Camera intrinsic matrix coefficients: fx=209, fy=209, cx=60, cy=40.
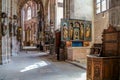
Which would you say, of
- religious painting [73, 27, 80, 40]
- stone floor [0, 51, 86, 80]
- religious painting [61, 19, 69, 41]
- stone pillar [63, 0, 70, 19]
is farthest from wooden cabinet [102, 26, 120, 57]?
stone pillar [63, 0, 70, 19]

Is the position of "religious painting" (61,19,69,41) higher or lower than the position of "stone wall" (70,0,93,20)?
lower

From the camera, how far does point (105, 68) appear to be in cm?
597

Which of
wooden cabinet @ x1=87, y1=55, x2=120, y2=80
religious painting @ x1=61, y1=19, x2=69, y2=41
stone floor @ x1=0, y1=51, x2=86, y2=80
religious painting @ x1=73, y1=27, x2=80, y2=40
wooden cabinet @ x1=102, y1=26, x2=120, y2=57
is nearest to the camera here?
wooden cabinet @ x1=87, y1=55, x2=120, y2=80

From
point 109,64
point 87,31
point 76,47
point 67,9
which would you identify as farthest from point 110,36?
point 67,9

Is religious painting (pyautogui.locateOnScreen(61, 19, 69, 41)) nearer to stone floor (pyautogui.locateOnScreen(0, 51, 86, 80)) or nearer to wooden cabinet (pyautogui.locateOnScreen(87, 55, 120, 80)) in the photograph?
stone floor (pyautogui.locateOnScreen(0, 51, 86, 80))

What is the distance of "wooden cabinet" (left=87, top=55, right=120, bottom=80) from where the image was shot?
596 cm

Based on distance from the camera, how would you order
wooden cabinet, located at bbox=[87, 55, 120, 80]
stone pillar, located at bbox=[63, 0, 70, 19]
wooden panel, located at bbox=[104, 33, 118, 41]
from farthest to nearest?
stone pillar, located at bbox=[63, 0, 70, 19]
wooden panel, located at bbox=[104, 33, 118, 41]
wooden cabinet, located at bbox=[87, 55, 120, 80]

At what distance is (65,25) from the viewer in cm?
1473

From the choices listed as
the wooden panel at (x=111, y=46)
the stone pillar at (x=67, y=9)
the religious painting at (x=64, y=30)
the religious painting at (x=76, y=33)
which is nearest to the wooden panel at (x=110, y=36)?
the wooden panel at (x=111, y=46)

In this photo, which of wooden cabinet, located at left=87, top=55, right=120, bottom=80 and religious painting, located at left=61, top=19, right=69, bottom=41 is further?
religious painting, located at left=61, top=19, right=69, bottom=41

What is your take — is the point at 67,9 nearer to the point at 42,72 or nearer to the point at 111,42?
the point at 42,72

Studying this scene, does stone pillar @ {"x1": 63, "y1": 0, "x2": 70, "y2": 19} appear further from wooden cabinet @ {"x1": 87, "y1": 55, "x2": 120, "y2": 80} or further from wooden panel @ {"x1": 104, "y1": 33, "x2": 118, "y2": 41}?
wooden cabinet @ {"x1": 87, "y1": 55, "x2": 120, "y2": 80}

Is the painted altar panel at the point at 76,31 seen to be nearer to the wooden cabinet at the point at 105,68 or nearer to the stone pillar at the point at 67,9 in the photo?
the stone pillar at the point at 67,9

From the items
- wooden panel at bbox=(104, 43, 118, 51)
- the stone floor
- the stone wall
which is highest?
the stone wall
